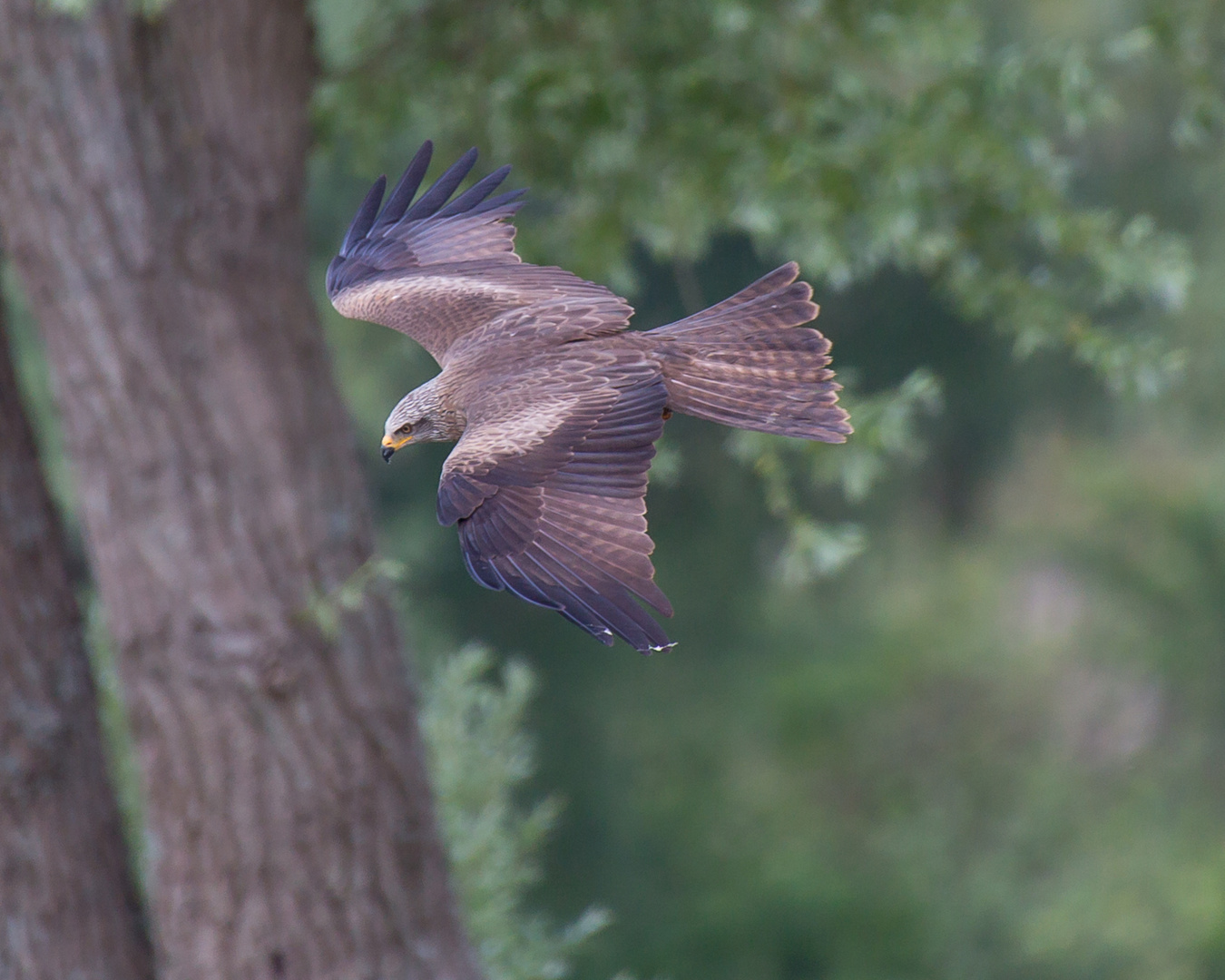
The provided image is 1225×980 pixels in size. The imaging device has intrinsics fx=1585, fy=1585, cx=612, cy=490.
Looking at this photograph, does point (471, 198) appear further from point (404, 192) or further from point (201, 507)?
point (201, 507)

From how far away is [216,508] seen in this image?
181 inches

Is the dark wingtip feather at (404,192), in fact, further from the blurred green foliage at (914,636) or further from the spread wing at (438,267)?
the blurred green foliage at (914,636)

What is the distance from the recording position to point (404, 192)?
3.41 m

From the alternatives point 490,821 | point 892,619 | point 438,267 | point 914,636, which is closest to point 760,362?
point 438,267

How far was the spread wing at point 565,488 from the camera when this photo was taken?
7.09 ft

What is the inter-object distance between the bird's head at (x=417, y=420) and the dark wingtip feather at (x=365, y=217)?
19.7 inches

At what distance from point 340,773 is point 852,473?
1.73 m

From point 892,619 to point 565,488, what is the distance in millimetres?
12644

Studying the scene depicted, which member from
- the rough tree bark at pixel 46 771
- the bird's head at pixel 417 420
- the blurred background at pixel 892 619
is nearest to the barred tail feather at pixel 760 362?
the bird's head at pixel 417 420

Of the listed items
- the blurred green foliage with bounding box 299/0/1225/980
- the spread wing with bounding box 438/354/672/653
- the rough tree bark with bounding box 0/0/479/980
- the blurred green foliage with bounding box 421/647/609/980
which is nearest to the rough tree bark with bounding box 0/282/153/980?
the rough tree bark with bounding box 0/0/479/980

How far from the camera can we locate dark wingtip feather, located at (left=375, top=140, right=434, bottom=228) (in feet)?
10.3

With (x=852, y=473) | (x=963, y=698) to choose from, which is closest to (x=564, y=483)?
(x=852, y=473)

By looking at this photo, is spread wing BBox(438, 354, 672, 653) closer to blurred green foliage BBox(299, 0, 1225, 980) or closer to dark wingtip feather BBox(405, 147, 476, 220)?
dark wingtip feather BBox(405, 147, 476, 220)

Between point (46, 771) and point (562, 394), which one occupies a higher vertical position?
point (46, 771)
